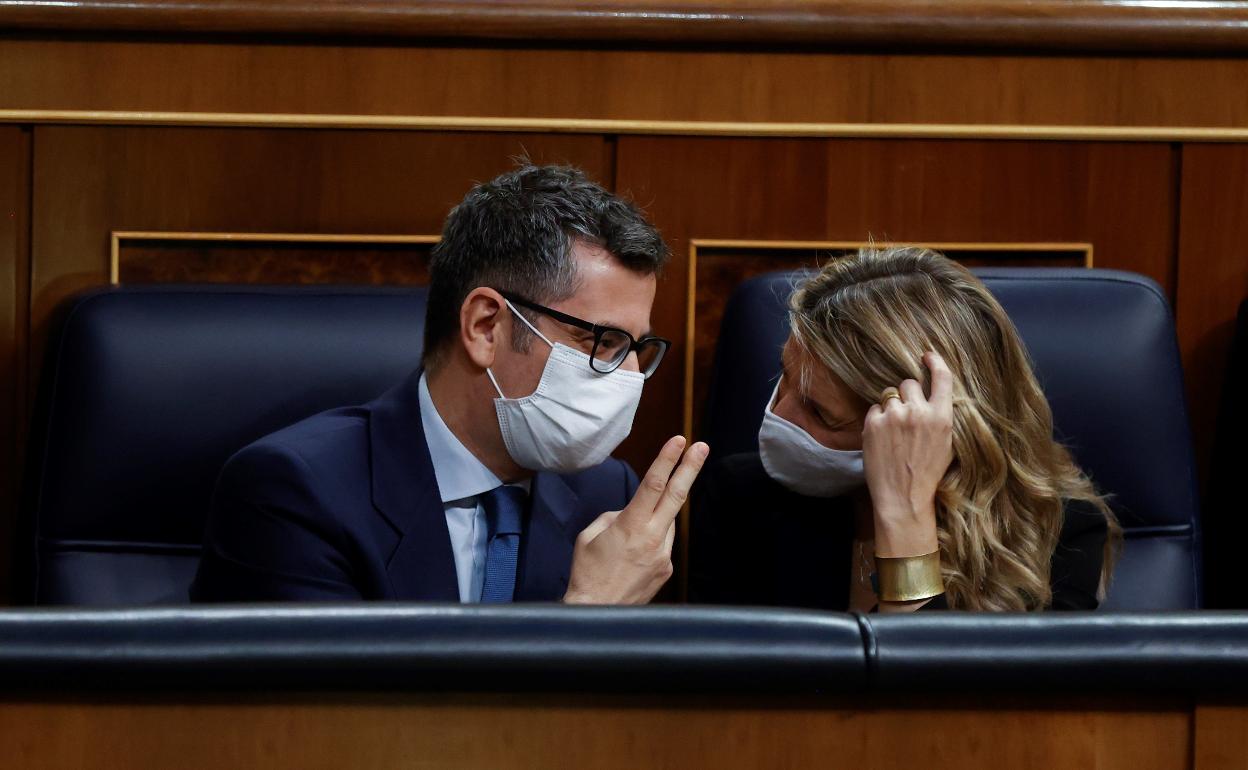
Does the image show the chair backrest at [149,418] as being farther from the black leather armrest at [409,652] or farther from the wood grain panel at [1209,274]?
the wood grain panel at [1209,274]

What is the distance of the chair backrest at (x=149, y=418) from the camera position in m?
1.33

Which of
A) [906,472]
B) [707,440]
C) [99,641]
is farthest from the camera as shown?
[707,440]

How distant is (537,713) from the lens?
25.5 inches

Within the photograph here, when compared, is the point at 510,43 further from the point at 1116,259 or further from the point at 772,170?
the point at 1116,259

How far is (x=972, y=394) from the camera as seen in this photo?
4.55 ft

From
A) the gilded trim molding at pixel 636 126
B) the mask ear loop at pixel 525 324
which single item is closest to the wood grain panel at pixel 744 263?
the gilded trim molding at pixel 636 126

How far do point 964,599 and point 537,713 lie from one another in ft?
2.67

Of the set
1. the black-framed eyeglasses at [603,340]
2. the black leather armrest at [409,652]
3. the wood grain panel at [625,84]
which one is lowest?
the black leather armrest at [409,652]

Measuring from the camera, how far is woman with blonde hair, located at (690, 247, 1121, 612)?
1.33m

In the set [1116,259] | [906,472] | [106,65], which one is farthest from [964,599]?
A: [106,65]

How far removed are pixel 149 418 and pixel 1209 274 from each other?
4.51ft

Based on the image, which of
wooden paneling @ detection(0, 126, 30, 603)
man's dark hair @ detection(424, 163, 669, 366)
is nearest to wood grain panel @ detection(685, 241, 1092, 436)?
man's dark hair @ detection(424, 163, 669, 366)

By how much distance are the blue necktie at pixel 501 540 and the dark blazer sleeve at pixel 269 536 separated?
6.6 inches

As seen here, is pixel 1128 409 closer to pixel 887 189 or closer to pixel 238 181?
pixel 887 189
